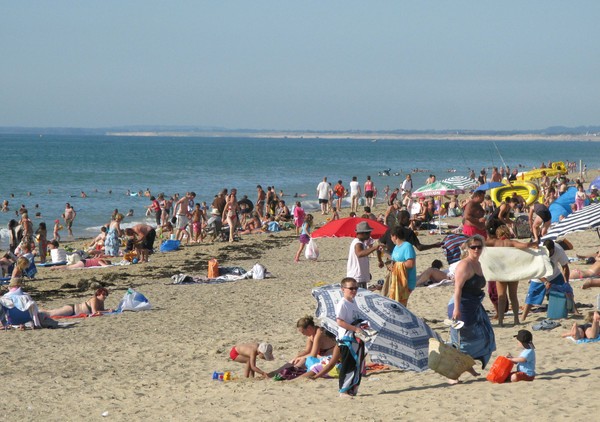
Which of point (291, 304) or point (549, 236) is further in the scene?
point (291, 304)

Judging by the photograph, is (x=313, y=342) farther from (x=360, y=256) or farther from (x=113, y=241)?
(x=113, y=241)

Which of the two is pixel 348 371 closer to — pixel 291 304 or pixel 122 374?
pixel 122 374

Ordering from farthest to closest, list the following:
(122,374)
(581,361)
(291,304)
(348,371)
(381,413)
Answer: (291,304), (122,374), (581,361), (348,371), (381,413)

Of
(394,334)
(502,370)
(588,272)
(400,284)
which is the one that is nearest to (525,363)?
(502,370)

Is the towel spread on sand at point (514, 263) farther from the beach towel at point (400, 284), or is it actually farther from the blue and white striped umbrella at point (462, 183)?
the blue and white striped umbrella at point (462, 183)

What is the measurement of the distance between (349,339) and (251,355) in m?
1.87

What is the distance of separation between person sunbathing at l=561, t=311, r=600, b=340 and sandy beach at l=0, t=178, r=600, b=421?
0.14m

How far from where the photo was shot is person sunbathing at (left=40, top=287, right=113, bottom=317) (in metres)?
12.8

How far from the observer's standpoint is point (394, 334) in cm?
799

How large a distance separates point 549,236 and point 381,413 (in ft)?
17.3

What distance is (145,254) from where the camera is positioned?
62.6 ft

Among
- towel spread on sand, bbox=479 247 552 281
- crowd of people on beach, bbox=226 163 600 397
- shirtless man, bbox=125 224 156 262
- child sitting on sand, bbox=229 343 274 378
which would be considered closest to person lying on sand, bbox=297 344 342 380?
crowd of people on beach, bbox=226 163 600 397

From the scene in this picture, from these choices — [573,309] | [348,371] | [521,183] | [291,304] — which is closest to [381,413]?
[348,371]

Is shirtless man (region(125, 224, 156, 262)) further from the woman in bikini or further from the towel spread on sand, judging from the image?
the towel spread on sand
